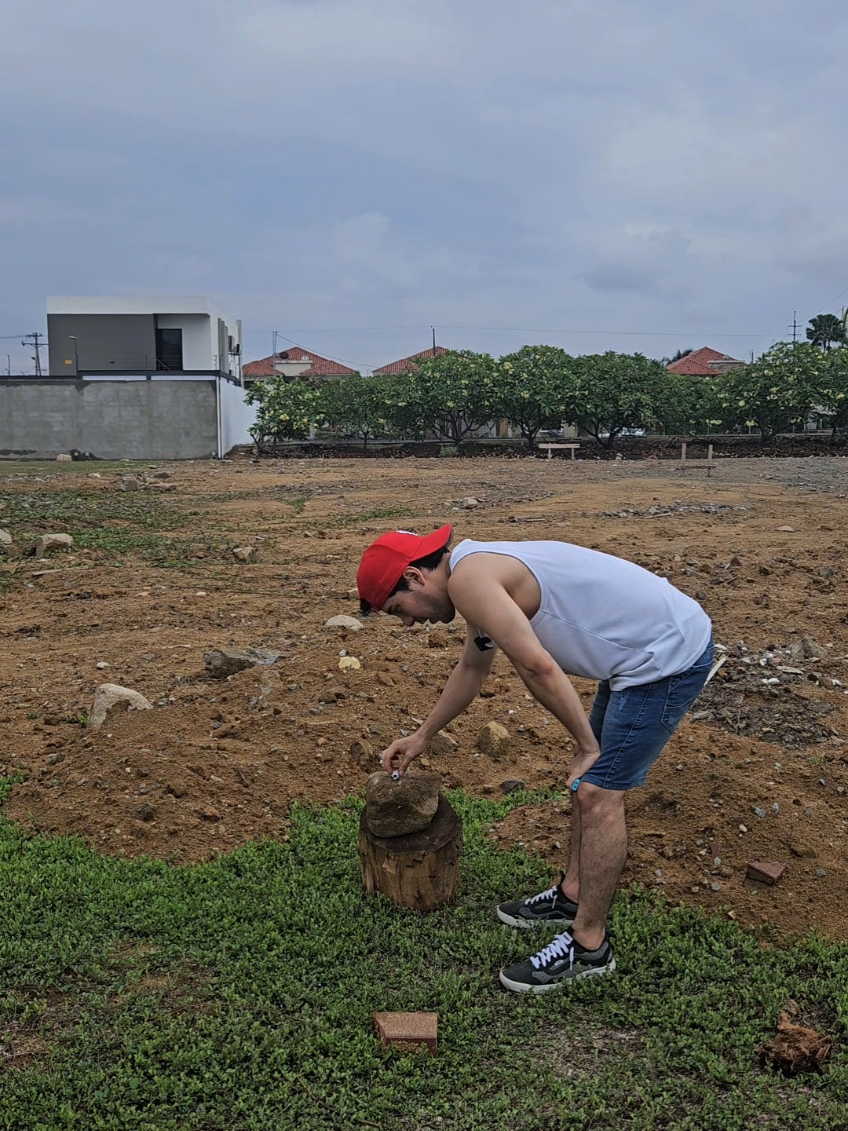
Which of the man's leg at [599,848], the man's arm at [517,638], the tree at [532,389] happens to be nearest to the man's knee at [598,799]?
the man's leg at [599,848]

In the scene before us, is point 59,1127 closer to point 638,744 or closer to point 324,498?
point 638,744

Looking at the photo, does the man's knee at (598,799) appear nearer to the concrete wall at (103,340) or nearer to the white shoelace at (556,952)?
the white shoelace at (556,952)

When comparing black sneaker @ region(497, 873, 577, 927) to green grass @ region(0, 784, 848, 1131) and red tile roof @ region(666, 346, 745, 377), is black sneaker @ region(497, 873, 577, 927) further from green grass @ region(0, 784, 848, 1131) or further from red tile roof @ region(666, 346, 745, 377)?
red tile roof @ region(666, 346, 745, 377)

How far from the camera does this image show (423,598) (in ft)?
10.6

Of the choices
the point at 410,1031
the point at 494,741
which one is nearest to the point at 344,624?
the point at 494,741

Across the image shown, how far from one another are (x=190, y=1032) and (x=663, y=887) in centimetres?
187

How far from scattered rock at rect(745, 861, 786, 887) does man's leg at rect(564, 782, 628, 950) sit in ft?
2.76

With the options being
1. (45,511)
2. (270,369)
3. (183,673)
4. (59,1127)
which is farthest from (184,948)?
(270,369)

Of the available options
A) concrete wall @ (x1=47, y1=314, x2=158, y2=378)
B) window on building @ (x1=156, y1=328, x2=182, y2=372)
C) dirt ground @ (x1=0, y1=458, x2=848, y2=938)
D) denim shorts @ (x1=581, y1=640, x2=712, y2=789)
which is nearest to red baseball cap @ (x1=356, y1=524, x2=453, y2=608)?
denim shorts @ (x1=581, y1=640, x2=712, y2=789)

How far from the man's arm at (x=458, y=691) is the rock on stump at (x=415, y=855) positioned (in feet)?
0.62

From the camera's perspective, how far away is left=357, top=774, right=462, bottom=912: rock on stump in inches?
152

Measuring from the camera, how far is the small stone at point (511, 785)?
5078mm

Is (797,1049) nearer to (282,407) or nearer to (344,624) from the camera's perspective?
(344,624)

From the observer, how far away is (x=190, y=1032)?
3182 mm
